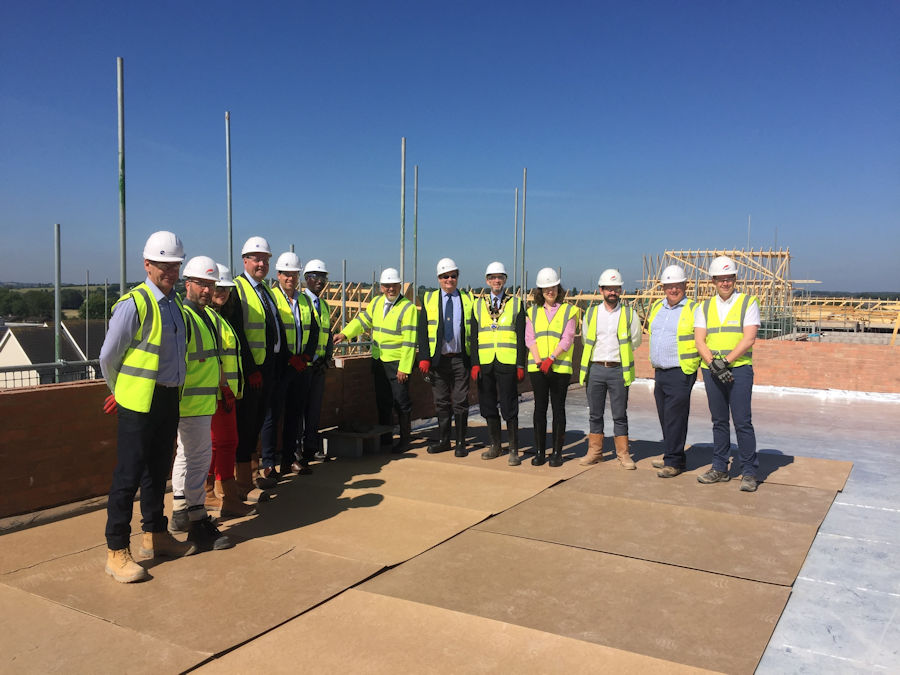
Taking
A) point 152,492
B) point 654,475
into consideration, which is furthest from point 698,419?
point 152,492

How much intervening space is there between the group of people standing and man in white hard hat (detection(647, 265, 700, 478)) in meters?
0.01

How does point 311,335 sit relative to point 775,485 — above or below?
above

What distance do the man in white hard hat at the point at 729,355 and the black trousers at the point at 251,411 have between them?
3865mm

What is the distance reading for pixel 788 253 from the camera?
31.4 meters

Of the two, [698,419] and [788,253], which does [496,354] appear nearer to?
[698,419]

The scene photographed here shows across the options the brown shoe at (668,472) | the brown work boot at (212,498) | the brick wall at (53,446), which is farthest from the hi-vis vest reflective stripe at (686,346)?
the brick wall at (53,446)

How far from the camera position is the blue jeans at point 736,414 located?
6051 mm

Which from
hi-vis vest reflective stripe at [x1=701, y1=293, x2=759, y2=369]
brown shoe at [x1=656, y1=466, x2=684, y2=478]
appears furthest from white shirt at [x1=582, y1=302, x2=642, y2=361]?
brown shoe at [x1=656, y1=466, x2=684, y2=478]

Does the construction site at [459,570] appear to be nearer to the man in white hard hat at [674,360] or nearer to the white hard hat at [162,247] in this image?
the man in white hard hat at [674,360]

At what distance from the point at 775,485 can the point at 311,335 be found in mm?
4513

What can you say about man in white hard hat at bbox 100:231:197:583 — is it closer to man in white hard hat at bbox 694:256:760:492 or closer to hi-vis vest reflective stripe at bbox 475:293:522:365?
hi-vis vest reflective stripe at bbox 475:293:522:365

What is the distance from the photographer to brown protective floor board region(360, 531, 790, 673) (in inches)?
129

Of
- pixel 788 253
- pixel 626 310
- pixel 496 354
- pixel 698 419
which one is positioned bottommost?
pixel 698 419

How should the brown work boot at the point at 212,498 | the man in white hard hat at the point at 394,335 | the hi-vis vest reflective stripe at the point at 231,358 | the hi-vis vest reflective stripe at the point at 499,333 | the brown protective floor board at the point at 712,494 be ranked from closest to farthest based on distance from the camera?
the hi-vis vest reflective stripe at the point at 231,358, the brown work boot at the point at 212,498, the brown protective floor board at the point at 712,494, the hi-vis vest reflective stripe at the point at 499,333, the man in white hard hat at the point at 394,335
